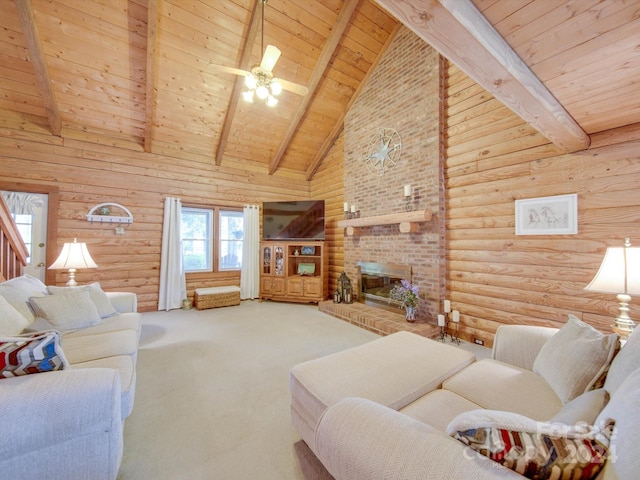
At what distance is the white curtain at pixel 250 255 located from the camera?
5754 mm

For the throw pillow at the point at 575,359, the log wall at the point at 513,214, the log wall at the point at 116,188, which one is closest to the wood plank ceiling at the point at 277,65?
the log wall at the point at 116,188

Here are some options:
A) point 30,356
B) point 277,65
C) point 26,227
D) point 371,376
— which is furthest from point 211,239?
point 371,376

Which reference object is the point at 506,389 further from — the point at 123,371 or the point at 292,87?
the point at 292,87

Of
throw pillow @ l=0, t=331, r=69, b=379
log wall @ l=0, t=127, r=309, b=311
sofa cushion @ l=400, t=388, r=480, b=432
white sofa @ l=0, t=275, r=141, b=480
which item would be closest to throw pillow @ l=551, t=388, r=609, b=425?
sofa cushion @ l=400, t=388, r=480, b=432

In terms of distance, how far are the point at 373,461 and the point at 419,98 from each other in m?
4.31

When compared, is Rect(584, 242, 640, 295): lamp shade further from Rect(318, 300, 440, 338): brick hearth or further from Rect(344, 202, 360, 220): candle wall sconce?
Rect(344, 202, 360, 220): candle wall sconce

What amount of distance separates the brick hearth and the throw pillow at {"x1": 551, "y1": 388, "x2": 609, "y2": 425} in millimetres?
2349

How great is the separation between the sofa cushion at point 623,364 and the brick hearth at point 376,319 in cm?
224

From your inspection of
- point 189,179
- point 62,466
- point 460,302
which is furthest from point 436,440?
point 189,179

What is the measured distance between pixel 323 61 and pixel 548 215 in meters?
3.82

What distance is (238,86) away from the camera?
4316 millimetres

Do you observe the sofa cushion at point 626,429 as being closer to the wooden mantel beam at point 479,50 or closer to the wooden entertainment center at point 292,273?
the wooden mantel beam at point 479,50

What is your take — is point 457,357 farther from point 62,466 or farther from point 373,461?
point 62,466

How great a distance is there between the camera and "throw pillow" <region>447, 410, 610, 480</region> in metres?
0.66
